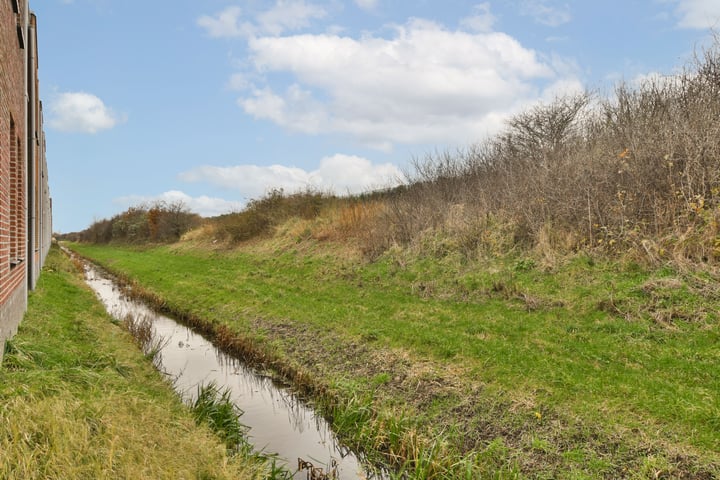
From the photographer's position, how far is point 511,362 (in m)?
6.65

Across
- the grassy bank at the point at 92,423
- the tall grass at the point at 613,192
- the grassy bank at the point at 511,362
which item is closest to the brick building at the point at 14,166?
the grassy bank at the point at 92,423

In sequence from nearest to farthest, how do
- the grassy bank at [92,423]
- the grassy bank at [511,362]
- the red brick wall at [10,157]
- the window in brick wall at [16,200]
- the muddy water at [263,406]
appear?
the grassy bank at [92,423] < the grassy bank at [511,362] < the muddy water at [263,406] < the red brick wall at [10,157] < the window in brick wall at [16,200]

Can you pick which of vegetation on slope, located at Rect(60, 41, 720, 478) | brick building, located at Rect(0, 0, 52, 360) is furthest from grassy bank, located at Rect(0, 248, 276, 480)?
vegetation on slope, located at Rect(60, 41, 720, 478)

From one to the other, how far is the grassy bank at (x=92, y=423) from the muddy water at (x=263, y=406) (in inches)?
30.7

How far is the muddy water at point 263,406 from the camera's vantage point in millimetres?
5473

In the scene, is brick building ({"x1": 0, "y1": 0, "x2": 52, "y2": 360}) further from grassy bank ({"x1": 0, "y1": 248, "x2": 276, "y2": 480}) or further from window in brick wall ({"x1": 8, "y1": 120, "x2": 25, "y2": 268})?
grassy bank ({"x1": 0, "y1": 248, "x2": 276, "y2": 480})

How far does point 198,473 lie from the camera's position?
3.84 m

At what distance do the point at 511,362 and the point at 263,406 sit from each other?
3.59 m

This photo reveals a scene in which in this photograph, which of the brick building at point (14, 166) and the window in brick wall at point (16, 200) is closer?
the brick building at point (14, 166)

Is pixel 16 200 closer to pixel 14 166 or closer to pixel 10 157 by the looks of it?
pixel 10 157

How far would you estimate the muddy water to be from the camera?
18.0 feet

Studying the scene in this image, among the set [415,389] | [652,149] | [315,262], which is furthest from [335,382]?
[315,262]

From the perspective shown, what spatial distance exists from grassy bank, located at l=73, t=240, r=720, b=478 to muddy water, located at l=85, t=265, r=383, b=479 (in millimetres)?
309

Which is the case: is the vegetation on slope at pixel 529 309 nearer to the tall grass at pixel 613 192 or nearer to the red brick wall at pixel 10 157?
the tall grass at pixel 613 192
